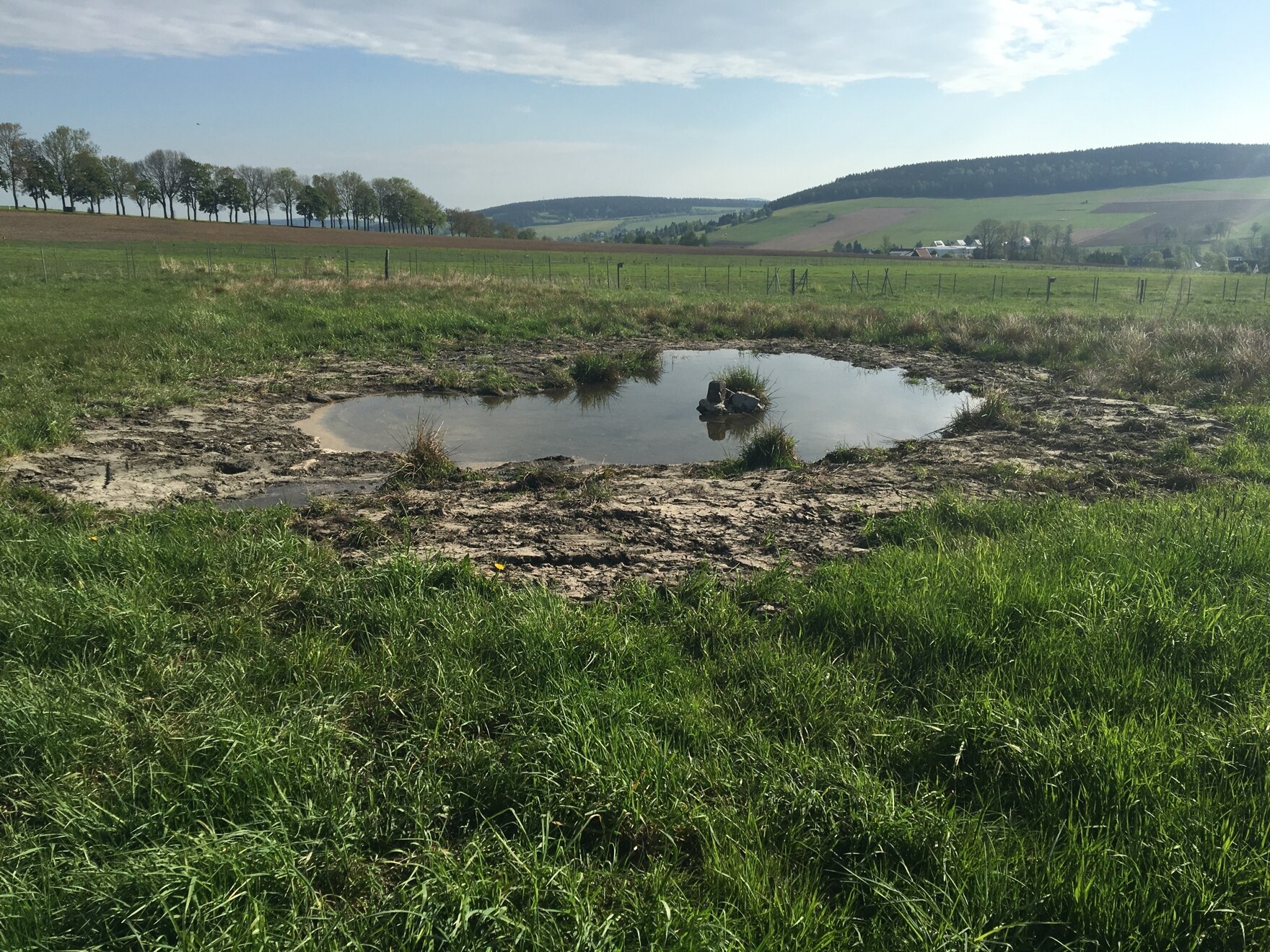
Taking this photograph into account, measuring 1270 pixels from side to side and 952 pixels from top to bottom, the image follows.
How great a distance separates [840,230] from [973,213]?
30.4 m

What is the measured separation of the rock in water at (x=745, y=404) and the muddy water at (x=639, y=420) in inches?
10.7

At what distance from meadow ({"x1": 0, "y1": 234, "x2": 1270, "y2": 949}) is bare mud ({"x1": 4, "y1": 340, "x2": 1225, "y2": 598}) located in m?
0.54

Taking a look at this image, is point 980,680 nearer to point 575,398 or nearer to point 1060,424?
point 1060,424

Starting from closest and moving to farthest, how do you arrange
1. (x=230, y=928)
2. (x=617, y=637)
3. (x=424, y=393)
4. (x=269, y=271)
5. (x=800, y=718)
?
1. (x=230, y=928)
2. (x=800, y=718)
3. (x=617, y=637)
4. (x=424, y=393)
5. (x=269, y=271)

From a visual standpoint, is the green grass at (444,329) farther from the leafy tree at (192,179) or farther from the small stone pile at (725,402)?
the leafy tree at (192,179)

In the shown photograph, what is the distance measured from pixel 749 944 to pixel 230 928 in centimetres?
176

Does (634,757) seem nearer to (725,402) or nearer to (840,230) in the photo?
(725,402)

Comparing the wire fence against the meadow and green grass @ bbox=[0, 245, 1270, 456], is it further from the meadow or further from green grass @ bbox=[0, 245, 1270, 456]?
the meadow

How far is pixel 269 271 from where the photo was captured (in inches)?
1267

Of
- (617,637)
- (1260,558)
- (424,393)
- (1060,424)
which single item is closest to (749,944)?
(617,637)

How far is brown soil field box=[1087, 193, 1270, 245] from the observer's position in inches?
3856

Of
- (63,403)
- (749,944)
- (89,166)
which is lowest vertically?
(749,944)

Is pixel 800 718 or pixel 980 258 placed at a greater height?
pixel 980 258

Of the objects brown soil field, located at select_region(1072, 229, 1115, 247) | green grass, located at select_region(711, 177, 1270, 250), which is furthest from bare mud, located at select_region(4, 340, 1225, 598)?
green grass, located at select_region(711, 177, 1270, 250)
